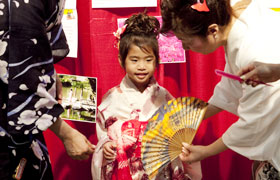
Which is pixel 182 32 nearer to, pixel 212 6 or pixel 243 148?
pixel 212 6

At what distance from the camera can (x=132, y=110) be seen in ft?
4.98

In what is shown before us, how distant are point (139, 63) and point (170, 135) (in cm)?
38

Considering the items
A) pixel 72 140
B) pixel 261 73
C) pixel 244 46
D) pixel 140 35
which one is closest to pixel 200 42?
pixel 244 46

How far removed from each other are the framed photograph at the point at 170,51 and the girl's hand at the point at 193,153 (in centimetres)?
61

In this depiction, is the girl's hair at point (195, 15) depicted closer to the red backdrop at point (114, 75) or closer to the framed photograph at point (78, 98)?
the red backdrop at point (114, 75)

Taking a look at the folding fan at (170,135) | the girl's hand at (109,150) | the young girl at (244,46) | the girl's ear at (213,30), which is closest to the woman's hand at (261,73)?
the young girl at (244,46)

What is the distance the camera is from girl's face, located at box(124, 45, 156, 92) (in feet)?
4.83

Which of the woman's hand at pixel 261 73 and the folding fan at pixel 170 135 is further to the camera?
the folding fan at pixel 170 135

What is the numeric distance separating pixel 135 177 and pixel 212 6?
801 millimetres

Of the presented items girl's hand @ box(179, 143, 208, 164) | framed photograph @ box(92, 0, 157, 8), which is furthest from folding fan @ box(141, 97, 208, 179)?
framed photograph @ box(92, 0, 157, 8)

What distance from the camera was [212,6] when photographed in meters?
1.08

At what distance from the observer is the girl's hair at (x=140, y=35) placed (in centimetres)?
150

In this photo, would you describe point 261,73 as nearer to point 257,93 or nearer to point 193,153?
point 257,93

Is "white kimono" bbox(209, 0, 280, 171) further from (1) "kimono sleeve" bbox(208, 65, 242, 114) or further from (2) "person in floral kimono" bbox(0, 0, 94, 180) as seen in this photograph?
(2) "person in floral kimono" bbox(0, 0, 94, 180)
